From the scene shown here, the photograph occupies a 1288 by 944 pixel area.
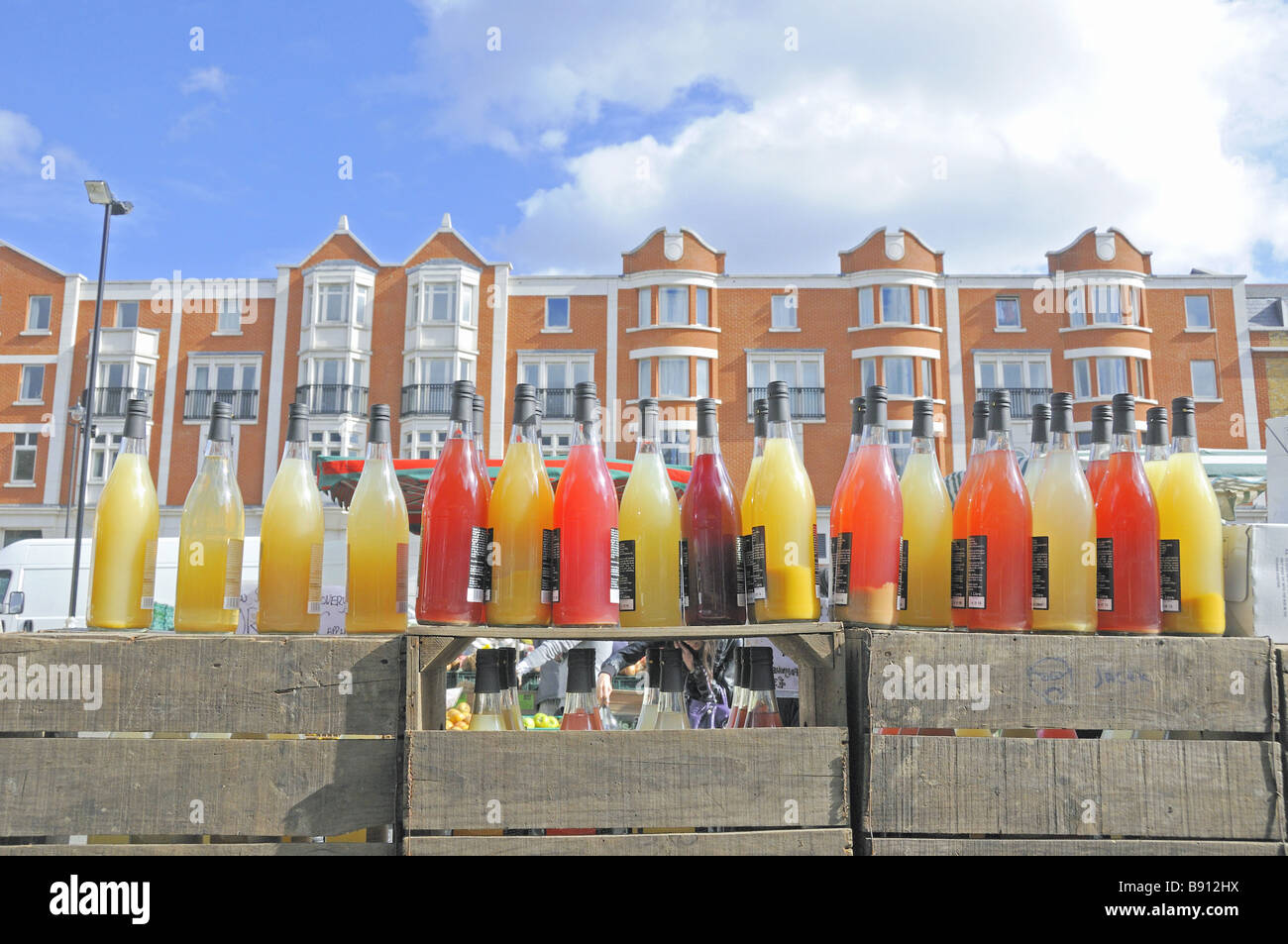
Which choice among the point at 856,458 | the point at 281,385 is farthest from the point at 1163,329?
the point at 856,458

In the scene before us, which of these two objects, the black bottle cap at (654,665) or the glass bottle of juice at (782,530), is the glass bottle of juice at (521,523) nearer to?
the black bottle cap at (654,665)

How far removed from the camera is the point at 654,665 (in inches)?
82.0

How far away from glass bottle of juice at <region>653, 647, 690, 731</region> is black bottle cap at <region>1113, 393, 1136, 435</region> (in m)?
1.13

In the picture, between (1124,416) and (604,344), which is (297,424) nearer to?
(1124,416)

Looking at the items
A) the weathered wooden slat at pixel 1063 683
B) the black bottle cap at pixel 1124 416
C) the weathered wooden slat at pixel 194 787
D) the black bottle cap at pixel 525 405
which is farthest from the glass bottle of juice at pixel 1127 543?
the weathered wooden slat at pixel 194 787

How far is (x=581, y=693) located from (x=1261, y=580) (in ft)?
5.01

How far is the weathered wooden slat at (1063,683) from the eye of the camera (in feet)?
5.61

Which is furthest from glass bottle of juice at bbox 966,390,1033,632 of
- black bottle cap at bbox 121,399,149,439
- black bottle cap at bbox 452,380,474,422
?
black bottle cap at bbox 121,399,149,439

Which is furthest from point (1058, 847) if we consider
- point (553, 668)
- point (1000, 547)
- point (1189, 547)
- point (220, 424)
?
point (553, 668)

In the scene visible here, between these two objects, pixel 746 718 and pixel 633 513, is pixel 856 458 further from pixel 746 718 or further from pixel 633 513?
pixel 746 718

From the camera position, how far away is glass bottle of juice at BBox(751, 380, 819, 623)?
73.9 inches
